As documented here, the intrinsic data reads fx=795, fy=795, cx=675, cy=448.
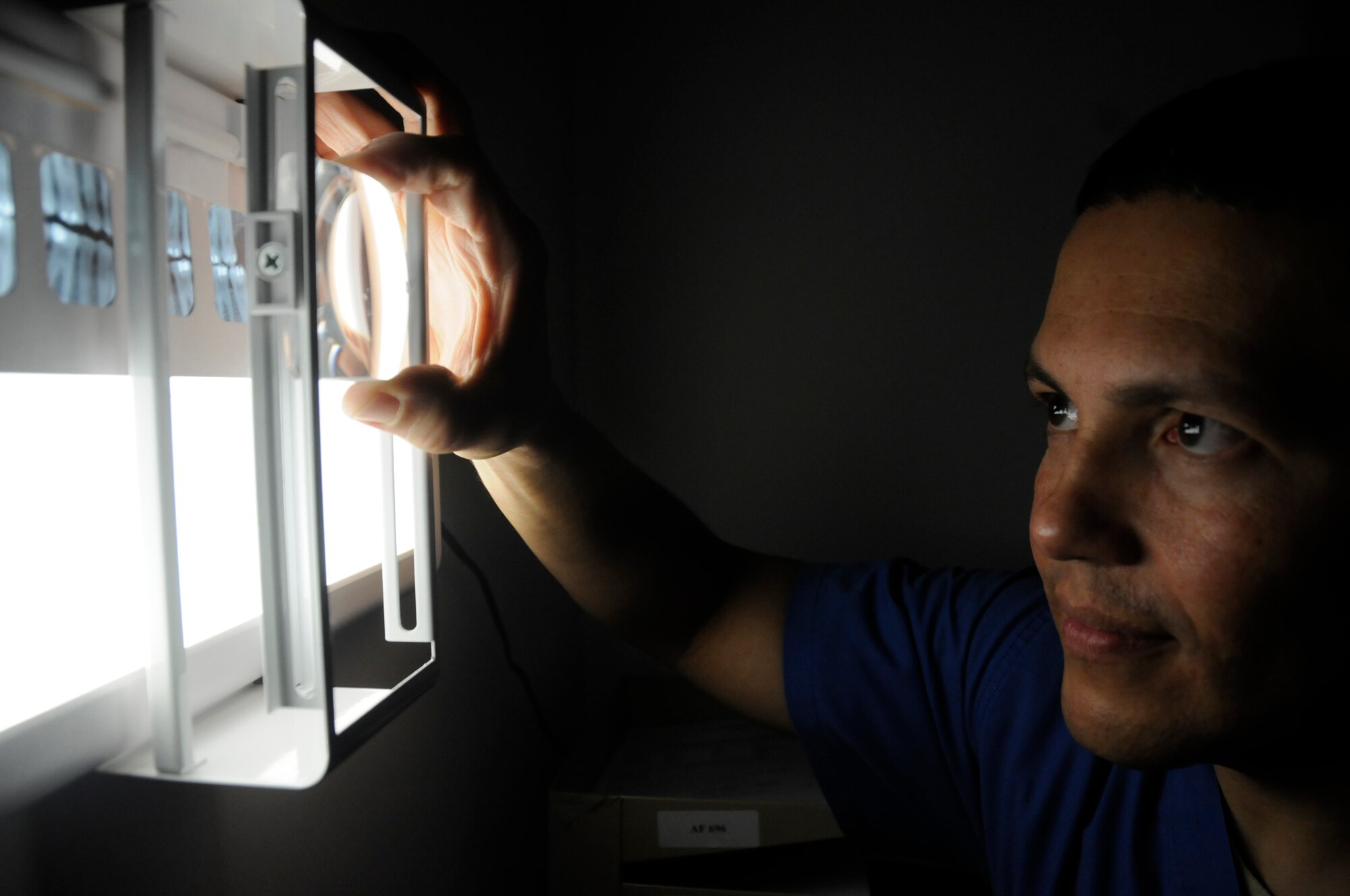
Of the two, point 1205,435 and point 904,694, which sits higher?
point 1205,435

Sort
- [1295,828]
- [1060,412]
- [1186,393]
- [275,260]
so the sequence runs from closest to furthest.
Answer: [275,260]
[1186,393]
[1295,828]
[1060,412]

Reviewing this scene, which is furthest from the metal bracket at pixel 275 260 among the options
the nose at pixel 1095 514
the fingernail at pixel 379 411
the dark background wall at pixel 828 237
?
the dark background wall at pixel 828 237

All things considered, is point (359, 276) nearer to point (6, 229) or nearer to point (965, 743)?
point (6, 229)

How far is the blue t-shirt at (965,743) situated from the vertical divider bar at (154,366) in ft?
2.34

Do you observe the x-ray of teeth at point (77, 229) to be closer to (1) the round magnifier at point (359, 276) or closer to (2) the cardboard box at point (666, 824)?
(1) the round magnifier at point (359, 276)

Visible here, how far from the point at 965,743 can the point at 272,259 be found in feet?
2.96

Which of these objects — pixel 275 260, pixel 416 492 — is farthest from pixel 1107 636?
pixel 275 260

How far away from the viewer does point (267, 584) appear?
1.42 feet

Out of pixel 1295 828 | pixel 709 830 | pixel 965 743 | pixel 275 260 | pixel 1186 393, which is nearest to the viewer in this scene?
pixel 275 260

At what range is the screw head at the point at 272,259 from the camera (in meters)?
0.40

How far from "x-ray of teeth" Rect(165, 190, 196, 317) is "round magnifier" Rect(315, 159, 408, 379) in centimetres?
10

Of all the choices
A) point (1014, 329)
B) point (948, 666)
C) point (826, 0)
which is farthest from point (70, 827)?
point (826, 0)

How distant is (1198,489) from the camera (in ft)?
2.10

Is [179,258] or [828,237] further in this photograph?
[828,237]
